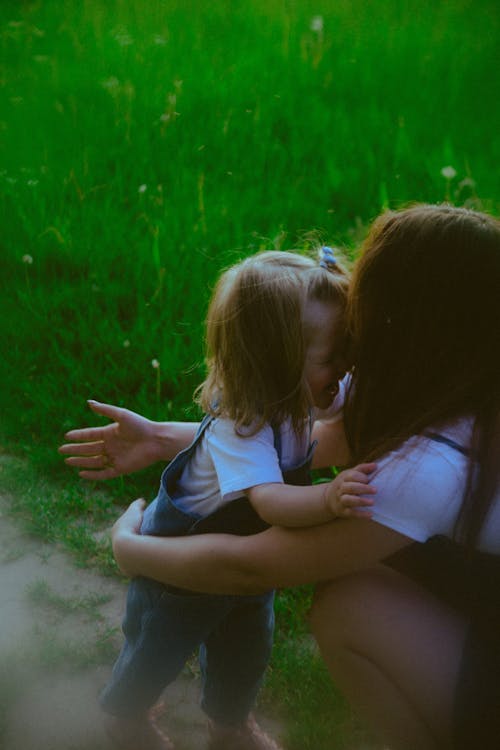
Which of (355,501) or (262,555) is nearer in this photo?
(355,501)

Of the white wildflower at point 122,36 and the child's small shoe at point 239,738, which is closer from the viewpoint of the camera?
the child's small shoe at point 239,738

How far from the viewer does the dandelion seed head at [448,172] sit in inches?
138

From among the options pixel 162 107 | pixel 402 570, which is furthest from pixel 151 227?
pixel 402 570

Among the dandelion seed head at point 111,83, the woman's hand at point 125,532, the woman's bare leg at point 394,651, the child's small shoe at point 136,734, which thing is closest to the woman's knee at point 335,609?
the woman's bare leg at point 394,651

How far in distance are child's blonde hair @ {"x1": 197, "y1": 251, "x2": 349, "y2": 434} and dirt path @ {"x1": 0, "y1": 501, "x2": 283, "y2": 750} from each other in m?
0.87

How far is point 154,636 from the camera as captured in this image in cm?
185

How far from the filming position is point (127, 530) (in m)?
1.95

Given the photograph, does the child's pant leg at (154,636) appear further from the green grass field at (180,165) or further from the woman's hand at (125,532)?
the green grass field at (180,165)

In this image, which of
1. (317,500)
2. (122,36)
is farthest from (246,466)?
(122,36)

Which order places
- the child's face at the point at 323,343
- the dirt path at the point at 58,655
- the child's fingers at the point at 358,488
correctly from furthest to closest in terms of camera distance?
the dirt path at the point at 58,655, the child's face at the point at 323,343, the child's fingers at the point at 358,488

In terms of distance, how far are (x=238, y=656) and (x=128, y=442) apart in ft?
1.85

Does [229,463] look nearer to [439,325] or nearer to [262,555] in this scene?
[262,555]

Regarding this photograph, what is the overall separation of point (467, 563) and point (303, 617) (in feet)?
3.03

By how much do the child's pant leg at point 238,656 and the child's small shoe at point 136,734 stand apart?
0.14 meters
